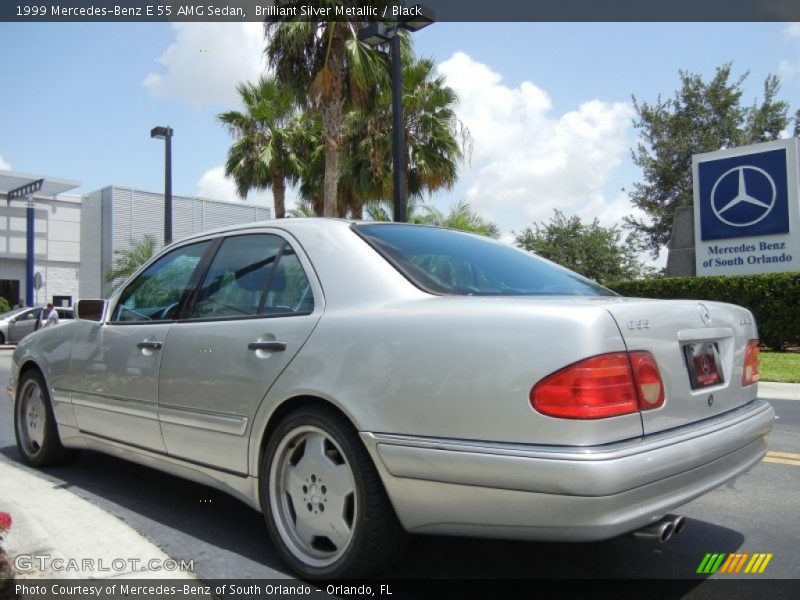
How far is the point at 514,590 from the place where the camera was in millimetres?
2883

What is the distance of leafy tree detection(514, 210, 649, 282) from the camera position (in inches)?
1347

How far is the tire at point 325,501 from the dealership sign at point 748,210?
55.5 ft

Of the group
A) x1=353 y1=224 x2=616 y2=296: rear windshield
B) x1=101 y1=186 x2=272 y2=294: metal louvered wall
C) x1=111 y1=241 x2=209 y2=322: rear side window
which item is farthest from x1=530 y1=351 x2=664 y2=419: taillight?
x1=101 y1=186 x2=272 y2=294: metal louvered wall

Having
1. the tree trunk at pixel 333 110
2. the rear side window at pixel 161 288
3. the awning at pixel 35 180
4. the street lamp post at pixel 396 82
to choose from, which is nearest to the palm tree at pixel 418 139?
the tree trunk at pixel 333 110

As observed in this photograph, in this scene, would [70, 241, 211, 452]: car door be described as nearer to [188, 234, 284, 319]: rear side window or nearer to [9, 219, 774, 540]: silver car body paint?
[188, 234, 284, 319]: rear side window

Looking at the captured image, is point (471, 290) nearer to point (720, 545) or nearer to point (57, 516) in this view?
point (720, 545)

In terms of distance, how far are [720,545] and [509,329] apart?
6.12 ft

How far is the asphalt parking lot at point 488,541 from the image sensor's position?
308cm

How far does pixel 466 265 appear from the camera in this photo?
337 centimetres

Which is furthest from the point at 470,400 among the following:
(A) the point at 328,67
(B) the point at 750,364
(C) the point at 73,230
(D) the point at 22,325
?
(C) the point at 73,230

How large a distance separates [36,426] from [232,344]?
2593 mm

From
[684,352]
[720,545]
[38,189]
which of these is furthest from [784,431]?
[38,189]

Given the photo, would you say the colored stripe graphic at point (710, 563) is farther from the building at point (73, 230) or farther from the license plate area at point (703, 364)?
the building at point (73, 230)
